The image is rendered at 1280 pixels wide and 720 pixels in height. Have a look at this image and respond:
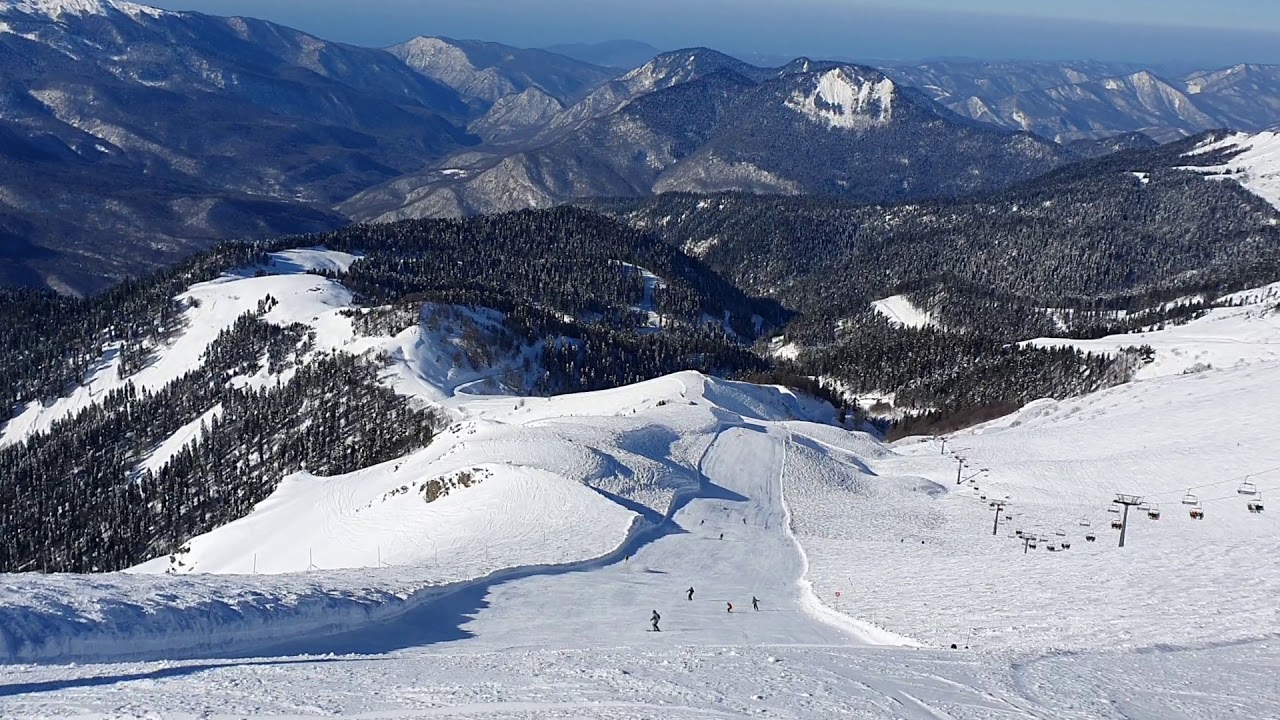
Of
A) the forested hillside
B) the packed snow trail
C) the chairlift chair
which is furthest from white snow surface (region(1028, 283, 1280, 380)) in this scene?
the packed snow trail

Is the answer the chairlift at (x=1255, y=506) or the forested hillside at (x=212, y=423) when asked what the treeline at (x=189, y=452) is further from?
the chairlift at (x=1255, y=506)

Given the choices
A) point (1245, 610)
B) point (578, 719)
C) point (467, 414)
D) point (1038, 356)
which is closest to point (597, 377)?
point (467, 414)

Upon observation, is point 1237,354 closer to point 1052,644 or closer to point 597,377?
point 597,377

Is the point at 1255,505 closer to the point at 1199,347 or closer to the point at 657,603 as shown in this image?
the point at 657,603

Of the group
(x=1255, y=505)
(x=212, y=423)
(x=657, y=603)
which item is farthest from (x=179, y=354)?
(x=1255, y=505)

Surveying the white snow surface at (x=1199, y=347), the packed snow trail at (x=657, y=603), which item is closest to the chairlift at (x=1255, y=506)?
the packed snow trail at (x=657, y=603)
